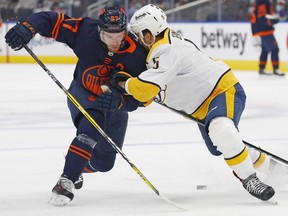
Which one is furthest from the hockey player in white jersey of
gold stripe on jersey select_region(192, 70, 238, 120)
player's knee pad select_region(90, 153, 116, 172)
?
player's knee pad select_region(90, 153, 116, 172)

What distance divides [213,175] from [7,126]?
255 centimetres

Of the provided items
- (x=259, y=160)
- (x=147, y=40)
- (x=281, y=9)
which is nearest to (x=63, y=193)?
(x=147, y=40)

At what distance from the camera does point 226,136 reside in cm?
367

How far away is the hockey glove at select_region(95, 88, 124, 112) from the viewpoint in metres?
3.78

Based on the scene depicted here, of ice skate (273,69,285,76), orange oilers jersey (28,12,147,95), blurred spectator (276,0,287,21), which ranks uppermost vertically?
orange oilers jersey (28,12,147,95)

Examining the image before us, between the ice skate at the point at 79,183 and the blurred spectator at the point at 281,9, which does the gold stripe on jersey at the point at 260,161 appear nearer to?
the ice skate at the point at 79,183

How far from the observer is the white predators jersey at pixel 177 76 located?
366cm

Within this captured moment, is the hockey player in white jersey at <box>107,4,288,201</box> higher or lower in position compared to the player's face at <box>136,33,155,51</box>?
lower

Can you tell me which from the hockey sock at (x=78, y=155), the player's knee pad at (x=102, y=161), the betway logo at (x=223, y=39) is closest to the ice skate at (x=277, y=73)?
the betway logo at (x=223, y=39)

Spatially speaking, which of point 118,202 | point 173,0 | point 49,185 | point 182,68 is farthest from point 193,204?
point 173,0

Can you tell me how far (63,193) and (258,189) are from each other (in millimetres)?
869

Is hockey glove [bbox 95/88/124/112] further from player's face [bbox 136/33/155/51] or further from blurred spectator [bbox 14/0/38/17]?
blurred spectator [bbox 14/0/38/17]

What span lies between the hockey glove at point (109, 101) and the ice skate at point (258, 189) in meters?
0.68

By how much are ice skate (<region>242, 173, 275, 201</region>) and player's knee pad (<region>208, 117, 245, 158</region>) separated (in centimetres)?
15
